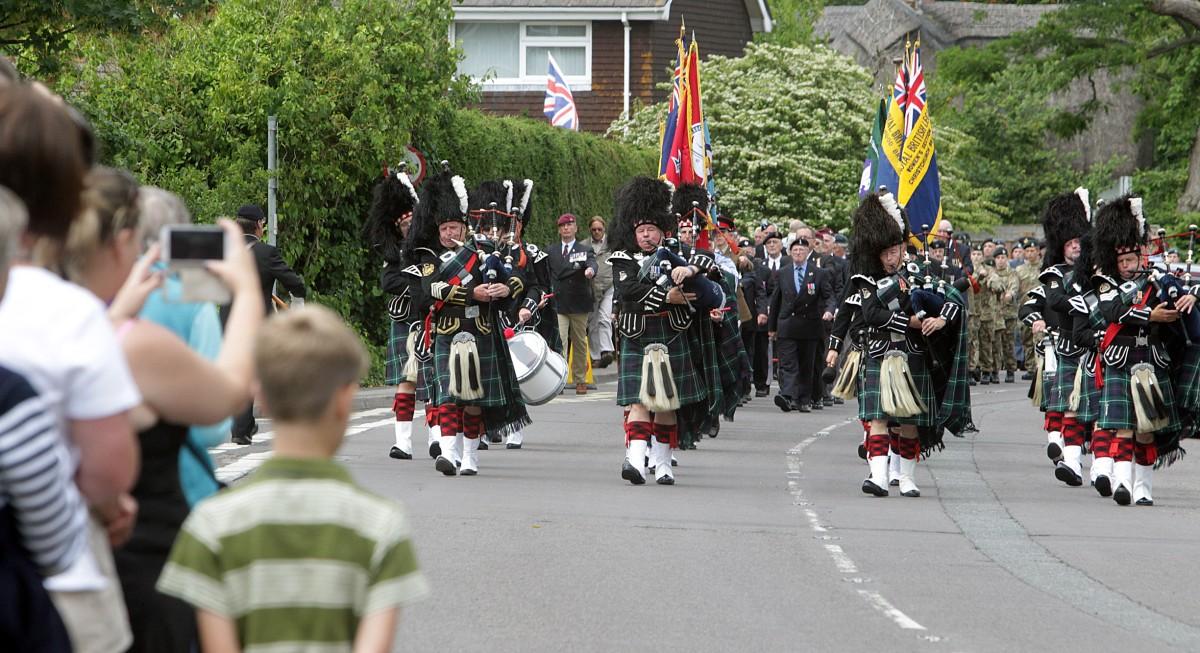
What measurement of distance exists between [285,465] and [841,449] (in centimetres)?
1361

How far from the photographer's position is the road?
7523 mm

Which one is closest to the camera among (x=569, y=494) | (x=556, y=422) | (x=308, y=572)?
(x=308, y=572)

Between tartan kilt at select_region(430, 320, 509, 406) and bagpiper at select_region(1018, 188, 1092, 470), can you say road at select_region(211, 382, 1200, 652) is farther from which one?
tartan kilt at select_region(430, 320, 509, 406)

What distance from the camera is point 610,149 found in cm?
3172

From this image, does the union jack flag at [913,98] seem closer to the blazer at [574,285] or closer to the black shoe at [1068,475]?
the blazer at [574,285]

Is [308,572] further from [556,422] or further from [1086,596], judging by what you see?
[556,422]

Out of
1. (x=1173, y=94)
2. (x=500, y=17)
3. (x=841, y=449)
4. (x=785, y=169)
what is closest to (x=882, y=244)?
(x=841, y=449)

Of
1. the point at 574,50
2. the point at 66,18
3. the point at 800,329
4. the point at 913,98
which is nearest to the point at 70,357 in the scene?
the point at 66,18

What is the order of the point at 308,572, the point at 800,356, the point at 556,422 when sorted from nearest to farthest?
the point at 308,572 < the point at 556,422 < the point at 800,356

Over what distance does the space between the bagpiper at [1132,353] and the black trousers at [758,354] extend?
36.2ft

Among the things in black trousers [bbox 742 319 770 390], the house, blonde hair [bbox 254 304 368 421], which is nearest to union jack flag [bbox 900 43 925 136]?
black trousers [bbox 742 319 770 390]

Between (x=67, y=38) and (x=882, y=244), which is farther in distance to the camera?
(x=67, y=38)

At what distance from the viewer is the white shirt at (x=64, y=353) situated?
3.34 metres

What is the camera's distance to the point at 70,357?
3.34m
